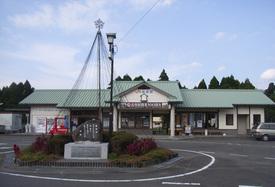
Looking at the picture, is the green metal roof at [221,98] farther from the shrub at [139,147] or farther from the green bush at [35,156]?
the green bush at [35,156]

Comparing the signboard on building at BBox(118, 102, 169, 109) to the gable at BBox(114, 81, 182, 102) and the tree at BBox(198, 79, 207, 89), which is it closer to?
the gable at BBox(114, 81, 182, 102)

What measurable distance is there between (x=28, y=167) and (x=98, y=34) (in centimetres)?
712

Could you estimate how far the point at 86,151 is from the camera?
16906 mm

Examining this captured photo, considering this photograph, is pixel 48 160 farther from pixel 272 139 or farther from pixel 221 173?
pixel 272 139

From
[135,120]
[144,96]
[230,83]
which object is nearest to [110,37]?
[144,96]

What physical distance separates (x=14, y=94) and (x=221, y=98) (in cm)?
5580

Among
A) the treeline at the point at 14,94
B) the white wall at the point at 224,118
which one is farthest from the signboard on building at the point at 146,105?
the treeline at the point at 14,94

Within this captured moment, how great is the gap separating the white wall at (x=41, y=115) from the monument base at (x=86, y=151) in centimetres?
3361

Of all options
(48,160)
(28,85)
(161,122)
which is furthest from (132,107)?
(28,85)

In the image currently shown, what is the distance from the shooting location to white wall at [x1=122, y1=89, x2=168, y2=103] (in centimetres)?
4484

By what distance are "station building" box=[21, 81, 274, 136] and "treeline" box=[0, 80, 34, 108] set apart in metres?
39.8

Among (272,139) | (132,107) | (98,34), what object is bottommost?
(272,139)

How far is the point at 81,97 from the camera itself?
49.1 m

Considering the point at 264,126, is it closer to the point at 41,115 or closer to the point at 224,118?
the point at 224,118
